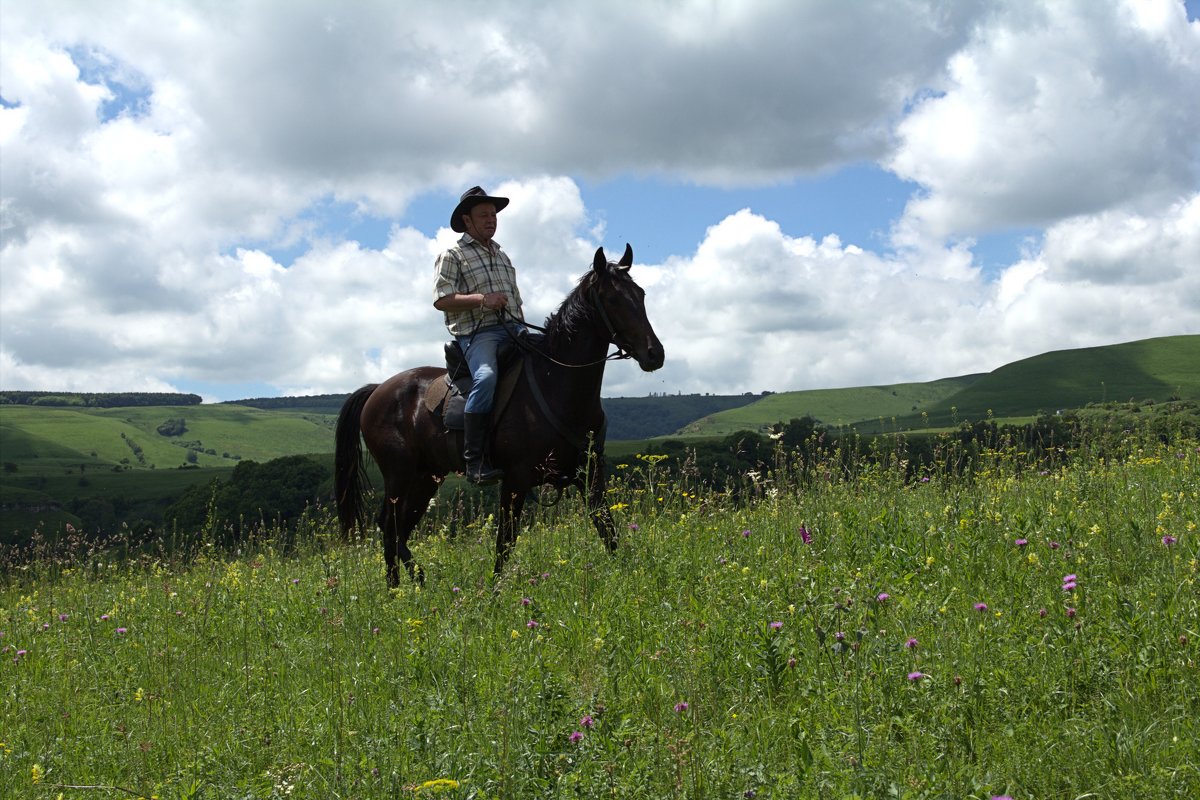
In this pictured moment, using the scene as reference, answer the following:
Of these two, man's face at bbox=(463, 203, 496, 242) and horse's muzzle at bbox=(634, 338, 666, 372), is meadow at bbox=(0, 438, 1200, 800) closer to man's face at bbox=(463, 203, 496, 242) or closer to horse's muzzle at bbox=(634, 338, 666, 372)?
horse's muzzle at bbox=(634, 338, 666, 372)

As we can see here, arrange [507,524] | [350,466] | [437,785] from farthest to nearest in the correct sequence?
1. [350,466]
2. [507,524]
3. [437,785]

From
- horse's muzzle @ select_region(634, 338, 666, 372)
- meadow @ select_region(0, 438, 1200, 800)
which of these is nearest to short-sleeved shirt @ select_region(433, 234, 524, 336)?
horse's muzzle @ select_region(634, 338, 666, 372)

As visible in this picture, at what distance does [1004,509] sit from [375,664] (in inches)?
218

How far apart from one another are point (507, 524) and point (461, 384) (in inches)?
68.1

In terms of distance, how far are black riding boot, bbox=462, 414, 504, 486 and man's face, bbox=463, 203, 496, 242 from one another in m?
1.99

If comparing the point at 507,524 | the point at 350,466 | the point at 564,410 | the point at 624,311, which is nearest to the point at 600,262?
the point at 624,311

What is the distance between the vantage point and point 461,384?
9445mm

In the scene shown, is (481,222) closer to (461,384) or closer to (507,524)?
(461,384)

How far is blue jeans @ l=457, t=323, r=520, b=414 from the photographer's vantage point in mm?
8930

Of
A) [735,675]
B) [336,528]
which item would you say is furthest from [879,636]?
[336,528]

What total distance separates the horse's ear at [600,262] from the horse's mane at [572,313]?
12cm

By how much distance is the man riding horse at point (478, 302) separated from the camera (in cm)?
898

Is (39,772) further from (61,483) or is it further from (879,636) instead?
(61,483)

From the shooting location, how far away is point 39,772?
435cm
